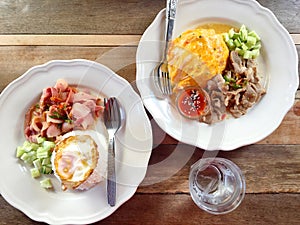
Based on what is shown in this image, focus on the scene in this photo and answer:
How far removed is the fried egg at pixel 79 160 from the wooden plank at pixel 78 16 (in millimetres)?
439

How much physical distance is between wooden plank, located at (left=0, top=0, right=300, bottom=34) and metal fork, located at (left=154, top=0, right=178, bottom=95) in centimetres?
12

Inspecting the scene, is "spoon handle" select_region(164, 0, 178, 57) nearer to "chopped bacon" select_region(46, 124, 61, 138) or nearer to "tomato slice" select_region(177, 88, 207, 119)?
"tomato slice" select_region(177, 88, 207, 119)

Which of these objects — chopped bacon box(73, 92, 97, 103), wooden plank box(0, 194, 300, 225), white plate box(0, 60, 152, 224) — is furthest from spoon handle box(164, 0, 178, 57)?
wooden plank box(0, 194, 300, 225)

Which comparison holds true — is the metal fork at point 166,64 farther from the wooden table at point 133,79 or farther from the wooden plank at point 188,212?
the wooden plank at point 188,212

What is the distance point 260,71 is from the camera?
1744 mm

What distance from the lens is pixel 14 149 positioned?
1.63 metres

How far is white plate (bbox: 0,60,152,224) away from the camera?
5.17 feet

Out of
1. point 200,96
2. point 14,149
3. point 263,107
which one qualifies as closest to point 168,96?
point 200,96

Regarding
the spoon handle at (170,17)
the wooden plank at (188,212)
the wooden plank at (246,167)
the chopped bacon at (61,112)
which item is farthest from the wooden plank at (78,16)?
the wooden plank at (188,212)

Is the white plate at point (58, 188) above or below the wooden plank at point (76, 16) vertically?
below

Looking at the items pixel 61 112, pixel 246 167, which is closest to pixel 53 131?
pixel 61 112

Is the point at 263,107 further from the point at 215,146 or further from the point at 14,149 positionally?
the point at 14,149

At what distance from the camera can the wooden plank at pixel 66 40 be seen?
1749 millimetres

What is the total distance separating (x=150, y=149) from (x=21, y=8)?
774 millimetres
